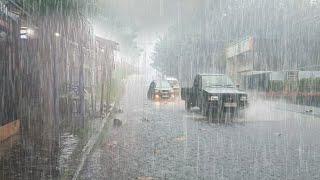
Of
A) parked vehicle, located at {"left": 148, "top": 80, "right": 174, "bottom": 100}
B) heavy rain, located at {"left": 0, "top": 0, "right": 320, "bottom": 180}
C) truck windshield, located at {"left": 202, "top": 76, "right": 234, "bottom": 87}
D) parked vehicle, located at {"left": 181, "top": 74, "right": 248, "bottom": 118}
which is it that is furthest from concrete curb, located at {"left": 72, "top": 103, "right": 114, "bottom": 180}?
parked vehicle, located at {"left": 148, "top": 80, "right": 174, "bottom": 100}

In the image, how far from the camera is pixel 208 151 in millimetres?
10891

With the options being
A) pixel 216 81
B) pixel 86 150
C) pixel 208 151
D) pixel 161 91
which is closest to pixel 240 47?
pixel 161 91

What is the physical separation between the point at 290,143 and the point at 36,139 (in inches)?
246

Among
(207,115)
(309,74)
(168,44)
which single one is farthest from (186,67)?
(207,115)

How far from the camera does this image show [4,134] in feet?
36.8

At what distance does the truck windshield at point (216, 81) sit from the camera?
70.7 feet

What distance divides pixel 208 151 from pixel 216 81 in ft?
36.6

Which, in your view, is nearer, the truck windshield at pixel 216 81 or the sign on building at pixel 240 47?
the truck windshield at pixel 216 81

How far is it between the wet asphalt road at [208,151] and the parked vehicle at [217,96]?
2.46 metres

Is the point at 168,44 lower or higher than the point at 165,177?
higher

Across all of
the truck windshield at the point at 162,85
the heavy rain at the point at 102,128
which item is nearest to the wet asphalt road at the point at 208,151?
the heavy rain at the point at 102,128

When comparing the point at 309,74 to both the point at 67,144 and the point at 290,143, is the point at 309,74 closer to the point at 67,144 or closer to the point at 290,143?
the point at 290,143

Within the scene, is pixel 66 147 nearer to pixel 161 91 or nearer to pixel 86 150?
pixel 86 150

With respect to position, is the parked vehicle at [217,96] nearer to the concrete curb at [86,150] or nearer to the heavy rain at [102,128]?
the heavy rain at [102,128]
